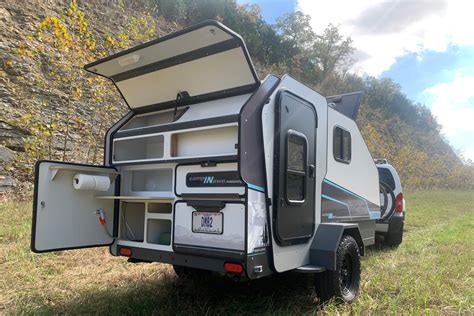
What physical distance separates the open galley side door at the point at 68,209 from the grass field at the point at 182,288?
0.68 metres

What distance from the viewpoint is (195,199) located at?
3.69 m

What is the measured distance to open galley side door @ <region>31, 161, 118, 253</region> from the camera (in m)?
3.76

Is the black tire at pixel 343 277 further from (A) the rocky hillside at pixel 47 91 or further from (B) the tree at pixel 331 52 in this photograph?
(B) the tree at pixel 331 52

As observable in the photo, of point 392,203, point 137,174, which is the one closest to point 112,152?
point 137,174

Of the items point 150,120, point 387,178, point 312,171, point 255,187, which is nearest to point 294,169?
point 312,171

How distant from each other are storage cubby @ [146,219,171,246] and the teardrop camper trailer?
15 mm

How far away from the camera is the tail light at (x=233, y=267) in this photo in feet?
10.7

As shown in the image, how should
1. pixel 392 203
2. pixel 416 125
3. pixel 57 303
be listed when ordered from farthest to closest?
pixel 416 125, pixel 392 203, pixel 57 303

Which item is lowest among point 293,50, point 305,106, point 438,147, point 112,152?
point 112,152

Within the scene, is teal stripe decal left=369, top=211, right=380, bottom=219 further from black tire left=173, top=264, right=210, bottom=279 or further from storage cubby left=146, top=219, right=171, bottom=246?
storage cubby left=146, top=219, right=171, bottom=246

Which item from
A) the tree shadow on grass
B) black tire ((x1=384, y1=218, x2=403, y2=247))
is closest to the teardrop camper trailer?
the tree shadow on grass

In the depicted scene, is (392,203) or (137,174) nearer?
(137,174)

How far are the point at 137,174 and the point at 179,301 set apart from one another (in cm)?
150

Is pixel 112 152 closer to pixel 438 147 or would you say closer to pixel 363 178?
pixel 363 178
